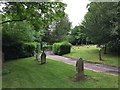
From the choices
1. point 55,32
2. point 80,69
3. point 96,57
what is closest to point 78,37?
point 55,32

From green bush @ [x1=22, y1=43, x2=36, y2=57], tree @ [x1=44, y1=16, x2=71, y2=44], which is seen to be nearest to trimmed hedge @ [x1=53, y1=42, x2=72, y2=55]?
green bush @ [x1=22, y1=43, x2=36, y2=57]

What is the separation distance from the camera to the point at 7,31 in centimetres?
3109

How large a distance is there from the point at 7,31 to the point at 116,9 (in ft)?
52.2

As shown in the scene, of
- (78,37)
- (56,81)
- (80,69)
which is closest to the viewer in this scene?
(56,81)

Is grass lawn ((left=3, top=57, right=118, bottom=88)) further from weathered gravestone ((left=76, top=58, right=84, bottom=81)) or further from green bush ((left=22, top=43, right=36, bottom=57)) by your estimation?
green bush ((left=22, top=43, right=36, bottom=57))

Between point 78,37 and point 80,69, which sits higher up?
point 78,37

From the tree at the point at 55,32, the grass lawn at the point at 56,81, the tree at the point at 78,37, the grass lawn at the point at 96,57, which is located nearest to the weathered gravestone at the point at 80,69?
the grass lawn at the point at 56,81

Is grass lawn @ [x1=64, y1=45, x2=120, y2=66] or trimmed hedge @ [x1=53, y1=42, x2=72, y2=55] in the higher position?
trimmed hedge @ [x1=53, y1=42, x2=72, y2=55]

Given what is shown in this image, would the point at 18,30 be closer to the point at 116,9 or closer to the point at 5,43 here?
the point at 5,43

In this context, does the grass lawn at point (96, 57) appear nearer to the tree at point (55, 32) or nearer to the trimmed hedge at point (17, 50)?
the trimmed hedge at point (17, 50)

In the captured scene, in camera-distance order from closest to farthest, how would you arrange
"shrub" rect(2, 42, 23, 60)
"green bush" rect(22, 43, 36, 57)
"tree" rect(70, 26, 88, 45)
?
"shrub" rect(2, 42, 23, 60)
"green bush" rect(22, 43, 36, 57)
"tree" rect(70, 26, 88, 45)

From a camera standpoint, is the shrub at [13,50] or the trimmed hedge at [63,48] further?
the trimmed hedge at [63,48]

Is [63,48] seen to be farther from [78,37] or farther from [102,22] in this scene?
[78,37]

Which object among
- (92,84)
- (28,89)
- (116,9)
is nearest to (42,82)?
(28,89)
